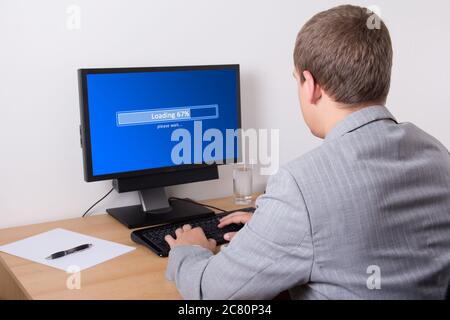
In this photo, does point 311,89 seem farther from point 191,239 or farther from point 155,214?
point 155,214

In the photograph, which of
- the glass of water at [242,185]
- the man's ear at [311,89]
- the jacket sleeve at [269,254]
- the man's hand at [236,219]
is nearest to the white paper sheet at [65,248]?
the man's hand at [236,219]

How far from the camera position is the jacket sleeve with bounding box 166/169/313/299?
1.08 m

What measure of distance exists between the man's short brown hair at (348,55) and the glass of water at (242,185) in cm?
85

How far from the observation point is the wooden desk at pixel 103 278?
130 cm

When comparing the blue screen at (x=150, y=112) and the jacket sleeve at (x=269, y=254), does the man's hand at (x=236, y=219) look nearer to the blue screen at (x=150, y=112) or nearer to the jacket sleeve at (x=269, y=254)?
the blue screen at (x=150, y=112)

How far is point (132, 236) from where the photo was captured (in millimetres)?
1629

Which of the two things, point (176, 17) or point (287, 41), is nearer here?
point (176, 17)

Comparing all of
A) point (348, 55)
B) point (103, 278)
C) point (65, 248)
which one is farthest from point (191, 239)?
point (348, 55)

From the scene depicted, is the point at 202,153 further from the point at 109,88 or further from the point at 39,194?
the point at 39,194

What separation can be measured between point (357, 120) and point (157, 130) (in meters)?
0.82

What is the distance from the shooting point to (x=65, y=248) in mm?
1580
